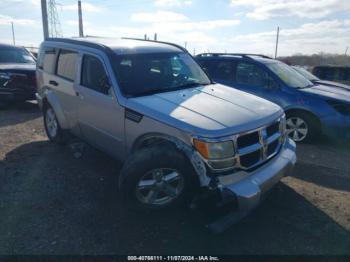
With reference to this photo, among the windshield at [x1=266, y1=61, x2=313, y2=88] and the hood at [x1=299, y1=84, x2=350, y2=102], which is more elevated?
the windshield at [x1=266, y1=61, x2=313, y2=88]

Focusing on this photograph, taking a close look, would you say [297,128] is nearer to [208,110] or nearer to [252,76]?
[252,76]

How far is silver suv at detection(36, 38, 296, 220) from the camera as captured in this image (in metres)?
3.11

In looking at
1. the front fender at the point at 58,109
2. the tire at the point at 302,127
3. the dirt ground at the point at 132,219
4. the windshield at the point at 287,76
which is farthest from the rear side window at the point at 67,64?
the tire at the point at 302,127

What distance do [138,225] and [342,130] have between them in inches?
177

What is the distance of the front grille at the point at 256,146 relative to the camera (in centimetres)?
320

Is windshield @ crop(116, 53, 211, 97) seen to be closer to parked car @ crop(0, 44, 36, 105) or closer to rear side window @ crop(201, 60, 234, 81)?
rear side window @ crop(201, 60, 234, 81)

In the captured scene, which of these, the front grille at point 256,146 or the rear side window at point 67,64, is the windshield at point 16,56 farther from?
the front grille at point 256,146

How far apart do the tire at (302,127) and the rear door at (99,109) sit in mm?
3886

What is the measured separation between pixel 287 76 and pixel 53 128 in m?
4.89

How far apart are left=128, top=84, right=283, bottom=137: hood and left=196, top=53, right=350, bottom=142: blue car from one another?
99.3 inches

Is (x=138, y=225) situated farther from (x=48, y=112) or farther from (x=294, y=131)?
(x=294, y=131)

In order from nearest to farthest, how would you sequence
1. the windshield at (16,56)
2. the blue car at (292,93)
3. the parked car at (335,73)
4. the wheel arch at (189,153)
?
the wheel arch at (189,153) < the blue car at (292,93) < the windshield at (16,56) < the parked car at (335,73)

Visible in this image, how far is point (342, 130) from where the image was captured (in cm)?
596

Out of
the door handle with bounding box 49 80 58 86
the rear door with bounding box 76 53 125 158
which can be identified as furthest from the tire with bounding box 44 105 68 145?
the rear door with bounding box 76 53 125 158
